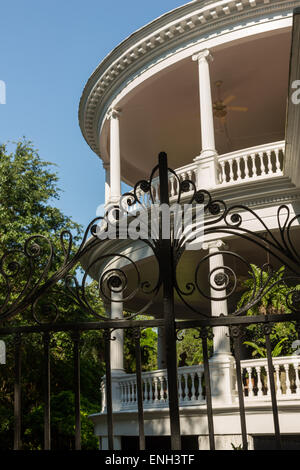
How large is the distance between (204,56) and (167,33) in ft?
3.85

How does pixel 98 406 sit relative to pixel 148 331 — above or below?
below

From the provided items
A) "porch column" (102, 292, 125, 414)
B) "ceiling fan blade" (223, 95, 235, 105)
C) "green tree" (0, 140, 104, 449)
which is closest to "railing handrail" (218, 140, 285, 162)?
"ceiling fan blade" (223, 95, 235, 105)

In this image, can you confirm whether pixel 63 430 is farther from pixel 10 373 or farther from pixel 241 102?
pixel 241 102

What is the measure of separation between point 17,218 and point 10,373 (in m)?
5.61

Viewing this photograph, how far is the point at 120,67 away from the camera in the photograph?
1445 centimetres

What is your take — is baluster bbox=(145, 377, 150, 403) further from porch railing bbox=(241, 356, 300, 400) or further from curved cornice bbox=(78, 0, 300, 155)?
curved cornice bbox=(78, 0, 300, 155)

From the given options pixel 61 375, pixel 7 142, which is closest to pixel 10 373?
pixel 61 375

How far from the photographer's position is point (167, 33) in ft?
43.6

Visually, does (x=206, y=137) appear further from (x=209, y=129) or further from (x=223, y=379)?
(x=223, y=379)

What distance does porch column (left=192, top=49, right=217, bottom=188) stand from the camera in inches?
478

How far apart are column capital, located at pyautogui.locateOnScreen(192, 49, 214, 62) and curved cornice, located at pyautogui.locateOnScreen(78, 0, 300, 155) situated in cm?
47

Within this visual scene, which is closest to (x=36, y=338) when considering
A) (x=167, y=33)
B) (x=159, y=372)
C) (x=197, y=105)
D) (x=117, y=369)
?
(x=117, y=369)

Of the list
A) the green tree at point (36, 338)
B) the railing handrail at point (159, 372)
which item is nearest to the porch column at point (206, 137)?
the railing handrail at point (159, 372)

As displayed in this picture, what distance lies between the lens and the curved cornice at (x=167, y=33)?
41.0 feet
